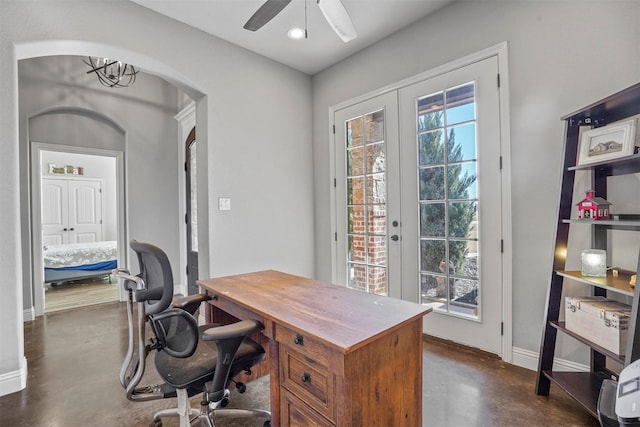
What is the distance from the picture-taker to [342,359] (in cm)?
108

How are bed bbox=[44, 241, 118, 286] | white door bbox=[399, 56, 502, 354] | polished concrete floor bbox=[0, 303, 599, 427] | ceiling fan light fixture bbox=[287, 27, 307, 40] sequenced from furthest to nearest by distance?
1. bed bbox=[44, 241, 118, 286]
2. ceiling fan light fixture bbox=[287, 27, 307, 40]
3. white door bbox=[399, 56, 502, 354]
4. polished concrete floor bbox=[0, 303, 599, 427]

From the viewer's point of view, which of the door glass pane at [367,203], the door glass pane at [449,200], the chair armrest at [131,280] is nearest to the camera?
the chair armrest at [131,280]

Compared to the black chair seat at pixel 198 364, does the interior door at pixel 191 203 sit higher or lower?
higher

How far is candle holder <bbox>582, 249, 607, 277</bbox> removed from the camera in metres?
1.71

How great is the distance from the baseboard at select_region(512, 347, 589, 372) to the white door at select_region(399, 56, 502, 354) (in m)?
0.14

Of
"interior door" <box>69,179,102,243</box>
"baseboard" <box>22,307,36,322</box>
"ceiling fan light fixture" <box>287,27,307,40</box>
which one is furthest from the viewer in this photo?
"interior door" <box>69,179,102,243</box>

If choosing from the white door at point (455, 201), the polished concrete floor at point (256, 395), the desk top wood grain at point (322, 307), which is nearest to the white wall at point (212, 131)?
the polished concrete floor at point (256, 395)

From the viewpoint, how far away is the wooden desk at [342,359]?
1.12m

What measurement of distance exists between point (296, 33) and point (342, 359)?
3.04 meters

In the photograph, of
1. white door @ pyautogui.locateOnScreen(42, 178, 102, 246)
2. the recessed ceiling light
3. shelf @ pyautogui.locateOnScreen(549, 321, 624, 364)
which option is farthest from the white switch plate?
white door @ pyautogui.locateOnScreen(42, 178, 102, 246)

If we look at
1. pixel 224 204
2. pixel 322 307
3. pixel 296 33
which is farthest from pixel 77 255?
pixel 322 307

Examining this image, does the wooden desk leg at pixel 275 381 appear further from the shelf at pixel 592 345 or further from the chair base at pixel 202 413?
the shelf at pixel 592 345

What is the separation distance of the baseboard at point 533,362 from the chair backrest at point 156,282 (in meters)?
2.50

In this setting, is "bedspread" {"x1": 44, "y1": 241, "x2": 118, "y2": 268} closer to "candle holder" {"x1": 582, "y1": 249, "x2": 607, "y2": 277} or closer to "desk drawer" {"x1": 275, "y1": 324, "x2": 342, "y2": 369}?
"desk drawer" {"x1": 275, "y1": 324, "x2": 342, "y2": 369}
